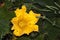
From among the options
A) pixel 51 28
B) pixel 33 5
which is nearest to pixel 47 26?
pixel 51 28

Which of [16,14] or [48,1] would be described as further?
[48,1]

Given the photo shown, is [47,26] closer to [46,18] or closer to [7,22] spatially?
[46,18]

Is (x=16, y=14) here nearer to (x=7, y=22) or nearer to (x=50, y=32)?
(x=7, y=22)

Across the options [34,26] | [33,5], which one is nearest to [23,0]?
[33,5]

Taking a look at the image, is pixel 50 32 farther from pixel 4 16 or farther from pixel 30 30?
pixel 4 16

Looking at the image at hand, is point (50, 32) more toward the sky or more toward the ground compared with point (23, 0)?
more toward the ground

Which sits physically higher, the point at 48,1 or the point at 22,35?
the point at 48,1

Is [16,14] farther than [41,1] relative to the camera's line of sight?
No
